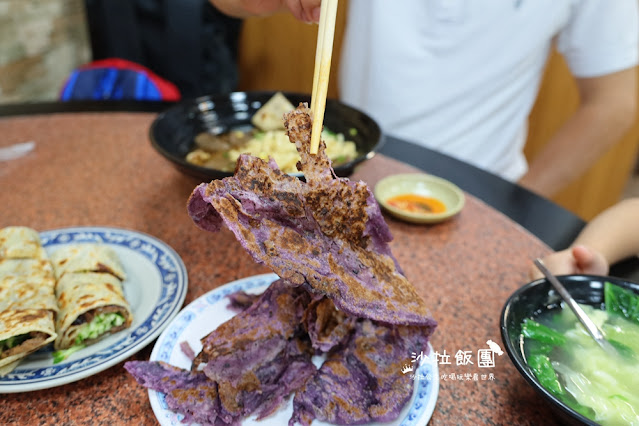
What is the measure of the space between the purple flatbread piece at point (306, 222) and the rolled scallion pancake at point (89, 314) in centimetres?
40

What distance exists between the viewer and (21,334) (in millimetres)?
970

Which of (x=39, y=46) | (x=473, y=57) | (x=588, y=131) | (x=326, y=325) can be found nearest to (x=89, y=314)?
(x=326, y=325)

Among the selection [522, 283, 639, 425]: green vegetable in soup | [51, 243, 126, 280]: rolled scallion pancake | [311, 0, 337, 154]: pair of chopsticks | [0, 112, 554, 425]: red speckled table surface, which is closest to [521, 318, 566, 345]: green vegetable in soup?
[522, 283, 639, 425]: green vegetable in soup

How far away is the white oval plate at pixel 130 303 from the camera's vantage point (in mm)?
927

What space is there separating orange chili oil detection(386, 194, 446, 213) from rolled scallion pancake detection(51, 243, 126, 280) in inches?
37.8

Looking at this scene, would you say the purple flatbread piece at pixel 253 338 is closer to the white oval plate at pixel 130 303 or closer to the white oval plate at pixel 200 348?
the white oval plate at pixel 200 348

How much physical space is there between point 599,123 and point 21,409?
273 cm

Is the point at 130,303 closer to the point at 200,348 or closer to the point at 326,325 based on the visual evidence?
the point at 200,348

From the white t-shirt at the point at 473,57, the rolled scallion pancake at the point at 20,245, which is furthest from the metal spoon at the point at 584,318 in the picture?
the white t-shirt at the point at 473,57

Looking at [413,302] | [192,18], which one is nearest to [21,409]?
[413,302]

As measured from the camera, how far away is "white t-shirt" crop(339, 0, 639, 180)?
2240 mm

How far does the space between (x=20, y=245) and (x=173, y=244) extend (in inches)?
16.8

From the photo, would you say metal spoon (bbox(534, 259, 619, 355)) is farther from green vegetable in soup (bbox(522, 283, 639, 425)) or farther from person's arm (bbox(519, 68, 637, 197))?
person's arm (bbox(519, 68, 637, 197))

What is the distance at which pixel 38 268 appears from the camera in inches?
47.0
